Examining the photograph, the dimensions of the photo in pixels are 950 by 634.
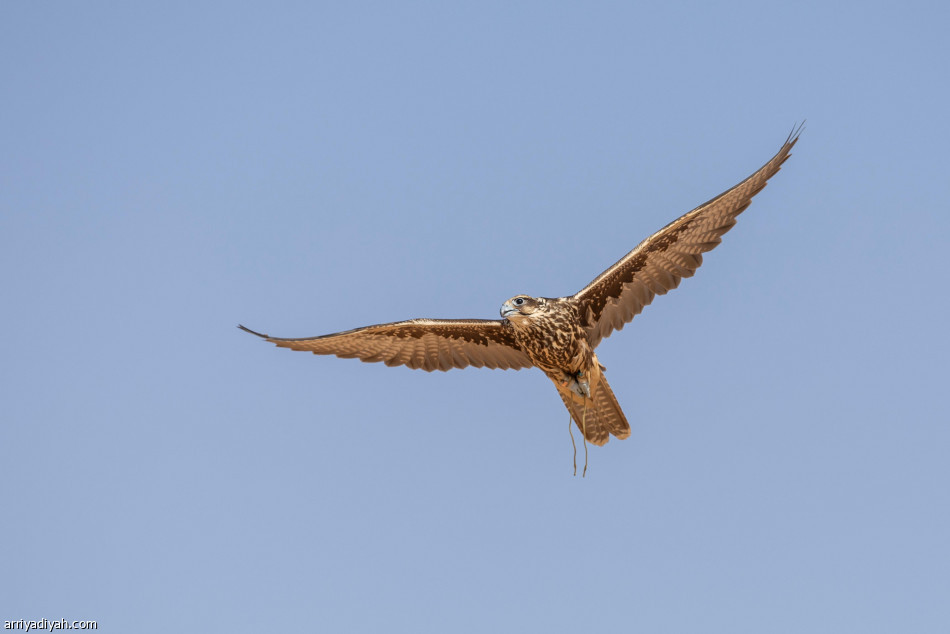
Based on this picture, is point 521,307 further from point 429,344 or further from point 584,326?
point 429,344

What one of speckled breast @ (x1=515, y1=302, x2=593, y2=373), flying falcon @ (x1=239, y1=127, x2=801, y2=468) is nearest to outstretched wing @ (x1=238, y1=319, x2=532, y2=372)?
flying falcon @ (x1=239, y1=127, x2=801, y2=468)

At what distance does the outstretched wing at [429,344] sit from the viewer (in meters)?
15.5

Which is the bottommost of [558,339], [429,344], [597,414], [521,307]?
[597,414]

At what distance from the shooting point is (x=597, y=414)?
15.0 metres

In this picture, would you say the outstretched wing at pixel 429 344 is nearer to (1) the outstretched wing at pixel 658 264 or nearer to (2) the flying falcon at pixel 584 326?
(2) the flying falcon at pixel 584 326

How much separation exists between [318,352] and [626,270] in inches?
165

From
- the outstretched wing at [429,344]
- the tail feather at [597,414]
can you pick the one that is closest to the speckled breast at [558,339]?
the tail feather at [597,414]

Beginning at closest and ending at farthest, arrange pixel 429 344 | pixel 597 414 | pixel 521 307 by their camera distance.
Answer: pixel 521 307 → pixel 597 414 → pixel 429 344

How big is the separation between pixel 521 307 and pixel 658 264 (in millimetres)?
1940

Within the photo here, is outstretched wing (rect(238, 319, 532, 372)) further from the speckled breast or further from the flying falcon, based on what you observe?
the speckled breast

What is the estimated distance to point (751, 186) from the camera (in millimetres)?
14523

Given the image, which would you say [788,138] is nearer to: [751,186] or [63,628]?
[751,186]

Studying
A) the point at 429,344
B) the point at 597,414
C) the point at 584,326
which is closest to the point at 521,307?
the point at 584,326

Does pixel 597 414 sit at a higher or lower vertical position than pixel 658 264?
lower
